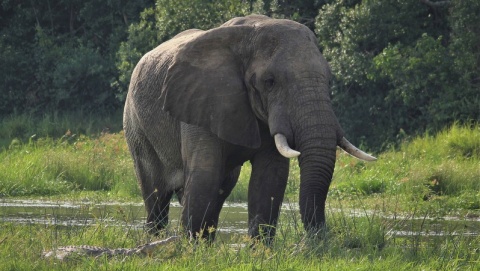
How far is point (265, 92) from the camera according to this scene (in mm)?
9477

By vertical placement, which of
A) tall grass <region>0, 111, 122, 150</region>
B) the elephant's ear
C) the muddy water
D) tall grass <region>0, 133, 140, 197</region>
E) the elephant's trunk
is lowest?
tall grass <region>0, 111, 122, 150</region>

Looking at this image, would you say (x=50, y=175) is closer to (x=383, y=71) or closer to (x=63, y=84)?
(x=383, y=71)

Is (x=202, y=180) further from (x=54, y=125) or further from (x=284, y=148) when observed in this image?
(x=54, y=125)

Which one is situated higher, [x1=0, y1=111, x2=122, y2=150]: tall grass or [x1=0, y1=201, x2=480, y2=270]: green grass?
[x1=0, y1=201, x2=480, y2=270]: green grass

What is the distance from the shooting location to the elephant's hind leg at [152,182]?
11.2 metres

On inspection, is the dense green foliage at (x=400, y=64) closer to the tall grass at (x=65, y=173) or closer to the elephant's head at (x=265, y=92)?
the tall grass at (x=65, y=173)

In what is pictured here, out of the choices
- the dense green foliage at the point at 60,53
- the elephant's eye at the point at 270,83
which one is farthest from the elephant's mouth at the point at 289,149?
the dense green foliage at the point at 60,53

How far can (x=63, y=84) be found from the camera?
31.0 metres

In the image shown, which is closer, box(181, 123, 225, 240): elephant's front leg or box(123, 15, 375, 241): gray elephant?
box(123, 15, 375, 241): gray elephant

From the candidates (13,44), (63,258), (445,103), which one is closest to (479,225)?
(63,258)

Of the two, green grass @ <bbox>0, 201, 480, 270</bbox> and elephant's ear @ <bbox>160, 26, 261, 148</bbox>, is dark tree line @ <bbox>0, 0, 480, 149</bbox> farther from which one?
green grass @ <bbox>0, 201, 480, 270</bbox>

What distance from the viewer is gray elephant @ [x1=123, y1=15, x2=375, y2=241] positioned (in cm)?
901

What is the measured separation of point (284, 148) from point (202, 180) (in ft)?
3.34

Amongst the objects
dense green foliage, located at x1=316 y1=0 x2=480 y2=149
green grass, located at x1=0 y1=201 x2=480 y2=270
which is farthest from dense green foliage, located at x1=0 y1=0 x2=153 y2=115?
green grass, located at x1=0 y1=201 x2=480 y2=270
